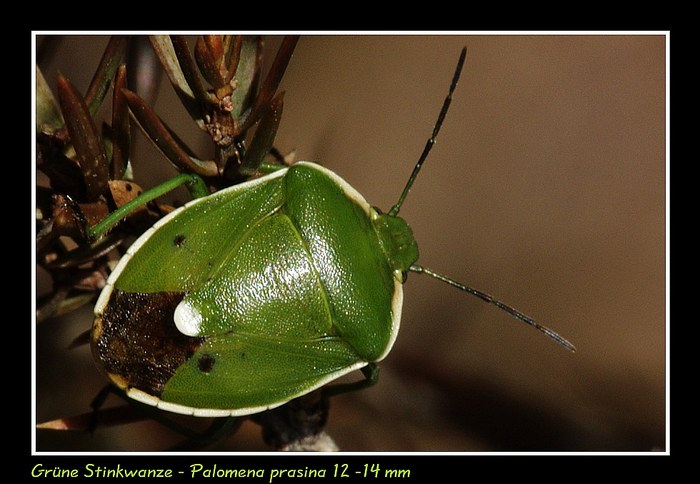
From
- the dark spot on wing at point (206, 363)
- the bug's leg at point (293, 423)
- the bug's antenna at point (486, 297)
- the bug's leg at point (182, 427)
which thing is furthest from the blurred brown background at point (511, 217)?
the dark spot on wing at point (206, 363)

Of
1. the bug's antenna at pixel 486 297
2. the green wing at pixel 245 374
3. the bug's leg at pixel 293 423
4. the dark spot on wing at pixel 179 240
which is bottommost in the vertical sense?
the bug's leg at pixel 293 423

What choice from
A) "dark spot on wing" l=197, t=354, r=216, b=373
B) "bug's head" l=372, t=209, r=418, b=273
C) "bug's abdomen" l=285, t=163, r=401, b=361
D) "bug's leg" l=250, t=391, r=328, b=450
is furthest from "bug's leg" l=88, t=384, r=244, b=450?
"bug's head" l=372, t=209, r=418, b=273

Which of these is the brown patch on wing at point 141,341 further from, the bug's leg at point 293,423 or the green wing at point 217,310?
the bug's leg at point 293,423

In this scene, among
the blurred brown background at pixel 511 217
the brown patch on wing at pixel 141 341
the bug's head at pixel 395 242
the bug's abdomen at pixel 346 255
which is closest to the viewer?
the brown patch on wing at pixel 141 341

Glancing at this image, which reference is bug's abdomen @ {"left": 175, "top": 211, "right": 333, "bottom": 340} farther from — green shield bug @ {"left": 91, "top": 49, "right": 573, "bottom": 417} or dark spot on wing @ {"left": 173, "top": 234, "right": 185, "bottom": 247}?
dark spot on wing @ {"left": 173, "top": 234, "right": 185, "bottom": 247}

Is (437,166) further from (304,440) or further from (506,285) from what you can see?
(304,440)

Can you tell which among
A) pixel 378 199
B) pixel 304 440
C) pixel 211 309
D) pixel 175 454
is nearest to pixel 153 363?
pixel 211 309

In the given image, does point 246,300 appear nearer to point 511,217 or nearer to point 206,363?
point 206,363
